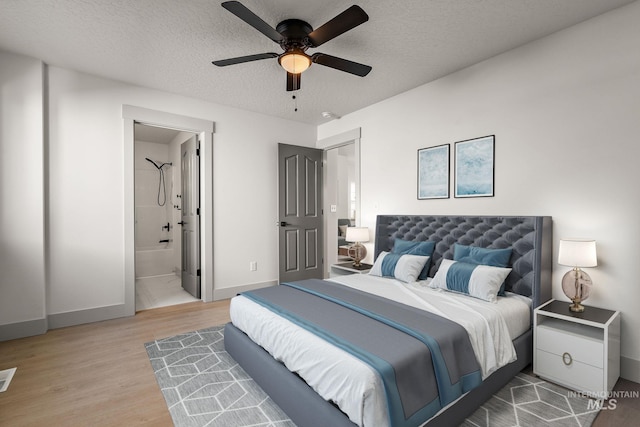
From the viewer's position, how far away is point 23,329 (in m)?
3.00

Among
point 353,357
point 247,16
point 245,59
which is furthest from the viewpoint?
point 245,59

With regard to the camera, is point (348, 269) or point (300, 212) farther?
point (300, 212)

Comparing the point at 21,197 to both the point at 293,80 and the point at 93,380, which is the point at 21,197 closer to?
the point at 93,380

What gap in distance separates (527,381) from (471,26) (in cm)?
279

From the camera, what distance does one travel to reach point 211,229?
4.22 m

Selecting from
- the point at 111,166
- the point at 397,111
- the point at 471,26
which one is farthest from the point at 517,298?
the point at 111,166

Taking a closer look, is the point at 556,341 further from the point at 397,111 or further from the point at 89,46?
the point at 89,46

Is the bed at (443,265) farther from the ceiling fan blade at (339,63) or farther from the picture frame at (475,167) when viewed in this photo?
the ceiling fan blade at (339,63)

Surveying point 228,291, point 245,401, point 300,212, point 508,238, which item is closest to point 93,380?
point 245,401

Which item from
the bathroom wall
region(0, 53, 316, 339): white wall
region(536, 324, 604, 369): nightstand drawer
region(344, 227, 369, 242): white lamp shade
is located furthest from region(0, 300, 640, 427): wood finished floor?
the bathroom wall

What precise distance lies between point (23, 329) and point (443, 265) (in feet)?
13.6

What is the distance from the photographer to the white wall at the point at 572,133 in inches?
88.5

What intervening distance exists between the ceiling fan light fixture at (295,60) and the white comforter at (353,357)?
6.21 ft

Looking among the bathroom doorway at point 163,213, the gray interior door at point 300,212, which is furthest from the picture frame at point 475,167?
the bathroom doorway at point 163,213
